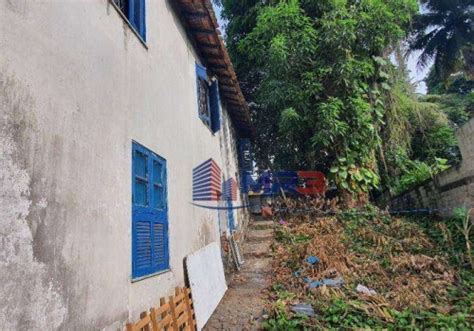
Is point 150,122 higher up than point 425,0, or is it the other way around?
point 425,0

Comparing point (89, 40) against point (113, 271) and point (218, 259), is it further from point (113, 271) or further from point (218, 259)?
point (218, 259)

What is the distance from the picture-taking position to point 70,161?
7.55 feet

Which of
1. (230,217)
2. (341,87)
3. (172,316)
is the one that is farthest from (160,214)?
(341,87)

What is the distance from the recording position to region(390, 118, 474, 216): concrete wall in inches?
277

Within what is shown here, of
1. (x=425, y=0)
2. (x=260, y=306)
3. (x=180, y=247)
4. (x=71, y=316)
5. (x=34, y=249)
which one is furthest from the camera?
(x=425, y=0)

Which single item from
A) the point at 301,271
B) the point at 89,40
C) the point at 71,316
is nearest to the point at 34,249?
the point at 71,316

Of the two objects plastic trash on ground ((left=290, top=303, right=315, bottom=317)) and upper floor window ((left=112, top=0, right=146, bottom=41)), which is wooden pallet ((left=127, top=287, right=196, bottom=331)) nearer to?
plastic trash on ground ((left=290, top=303, right=315, bottom=317))

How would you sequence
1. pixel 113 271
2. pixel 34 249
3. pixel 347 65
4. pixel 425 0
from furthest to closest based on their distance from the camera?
1. pixel 425 0
2. pixel 347 65
3. pixel 113 271
4. pixel 34 249

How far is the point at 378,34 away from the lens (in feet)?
32.8

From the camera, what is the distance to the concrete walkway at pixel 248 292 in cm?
491

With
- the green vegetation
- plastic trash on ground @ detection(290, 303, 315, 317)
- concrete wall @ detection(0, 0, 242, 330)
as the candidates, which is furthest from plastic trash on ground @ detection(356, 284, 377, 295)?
the green vegetation

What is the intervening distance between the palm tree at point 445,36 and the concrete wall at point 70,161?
2008 centimetres

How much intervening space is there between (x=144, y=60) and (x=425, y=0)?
66.1 ft

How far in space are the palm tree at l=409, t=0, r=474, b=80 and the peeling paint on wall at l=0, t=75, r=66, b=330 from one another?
21643 mm
